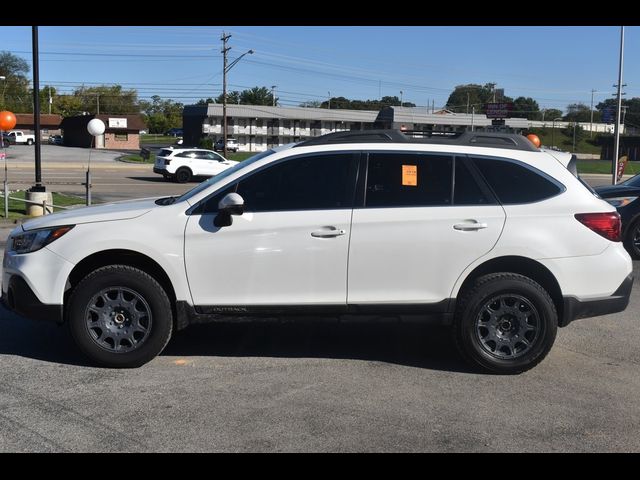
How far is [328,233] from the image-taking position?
5426 millimetres

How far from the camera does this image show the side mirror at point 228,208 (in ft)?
17.4

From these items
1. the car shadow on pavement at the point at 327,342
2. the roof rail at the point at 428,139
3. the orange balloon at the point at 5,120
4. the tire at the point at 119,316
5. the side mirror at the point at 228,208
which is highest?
the orange balloon at the point at 5,120

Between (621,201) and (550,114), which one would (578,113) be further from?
(621,201)

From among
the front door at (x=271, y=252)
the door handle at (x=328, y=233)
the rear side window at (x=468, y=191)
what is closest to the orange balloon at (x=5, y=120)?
the front door at (x=271, y=252)

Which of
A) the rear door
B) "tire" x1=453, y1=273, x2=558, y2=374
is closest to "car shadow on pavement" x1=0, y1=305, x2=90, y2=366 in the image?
the rear door

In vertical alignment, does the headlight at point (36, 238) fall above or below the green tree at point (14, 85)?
below

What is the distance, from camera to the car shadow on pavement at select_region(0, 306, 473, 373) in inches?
233

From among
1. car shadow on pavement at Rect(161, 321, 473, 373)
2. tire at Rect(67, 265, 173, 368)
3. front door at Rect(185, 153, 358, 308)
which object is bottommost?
car shadow on pavement at Rect(161, 321, 473, 373)

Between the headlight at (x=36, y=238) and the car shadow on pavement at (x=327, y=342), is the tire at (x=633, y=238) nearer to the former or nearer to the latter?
the car shadow on pavement at (x=327, y=342)

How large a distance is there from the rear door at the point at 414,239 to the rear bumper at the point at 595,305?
0.81 m

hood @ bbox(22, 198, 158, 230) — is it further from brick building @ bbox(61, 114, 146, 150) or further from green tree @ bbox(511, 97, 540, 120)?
green tree @ bbox(511, 97, 540, 120)

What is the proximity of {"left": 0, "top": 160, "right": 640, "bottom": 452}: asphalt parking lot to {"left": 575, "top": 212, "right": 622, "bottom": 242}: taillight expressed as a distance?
1.11 m

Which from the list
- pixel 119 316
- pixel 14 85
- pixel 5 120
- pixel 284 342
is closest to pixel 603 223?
pixel 284 342

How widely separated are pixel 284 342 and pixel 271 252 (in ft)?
4.11
